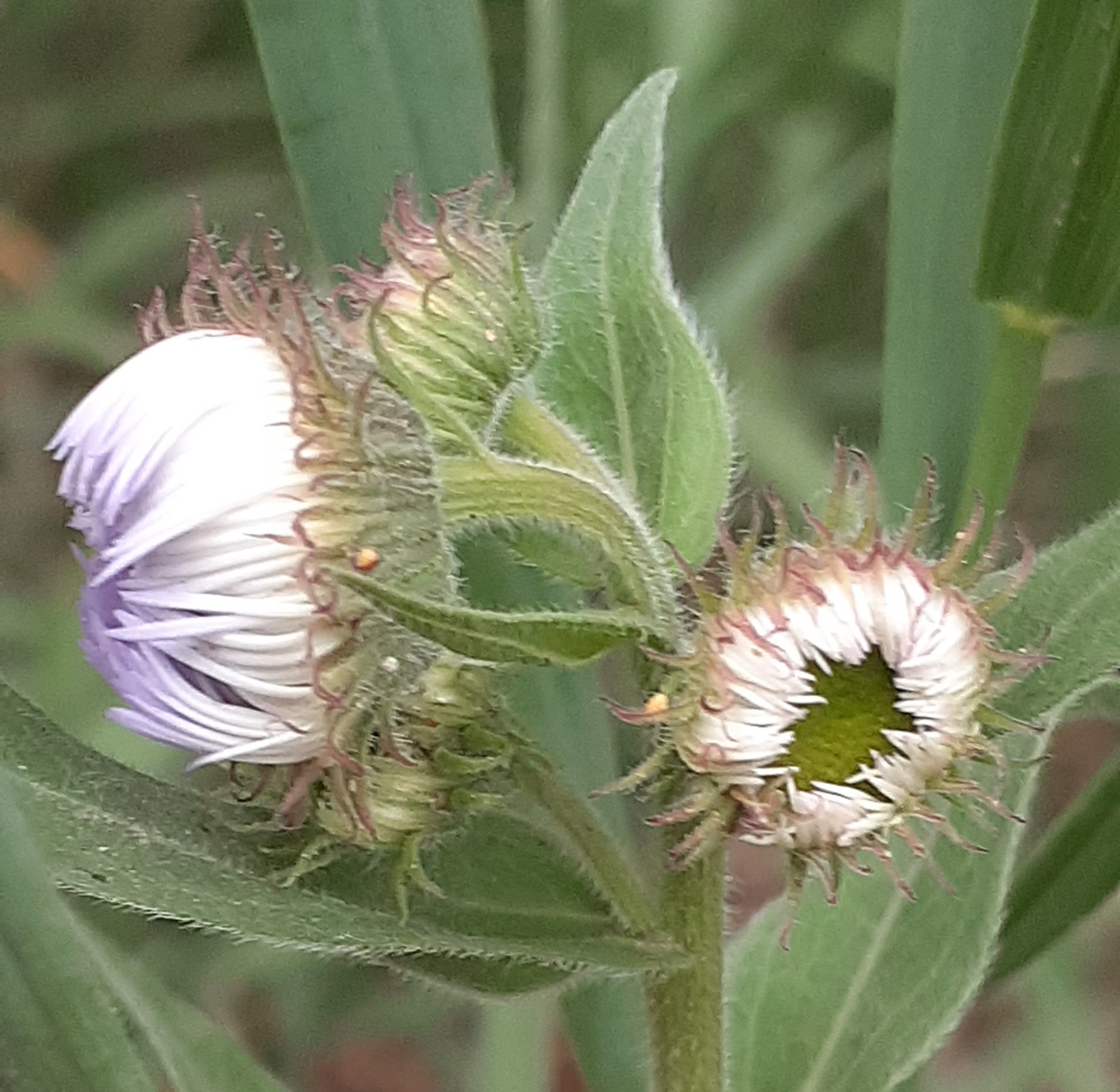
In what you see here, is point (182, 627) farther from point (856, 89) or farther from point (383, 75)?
point (856, 89)

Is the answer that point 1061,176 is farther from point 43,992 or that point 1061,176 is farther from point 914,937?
point 43,992

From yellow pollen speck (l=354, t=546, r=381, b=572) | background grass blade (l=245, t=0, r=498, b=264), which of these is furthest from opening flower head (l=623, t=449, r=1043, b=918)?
background grass blade (l=245, t=0, r=498, b=264)

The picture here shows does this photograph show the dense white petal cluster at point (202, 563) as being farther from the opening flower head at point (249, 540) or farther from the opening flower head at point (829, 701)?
the opening flower head at point (829, 701)

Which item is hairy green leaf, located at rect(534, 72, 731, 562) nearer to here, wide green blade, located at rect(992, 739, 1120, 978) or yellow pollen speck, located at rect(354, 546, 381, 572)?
yellow pollen speck, located at rect(354, 546, 381, 572)

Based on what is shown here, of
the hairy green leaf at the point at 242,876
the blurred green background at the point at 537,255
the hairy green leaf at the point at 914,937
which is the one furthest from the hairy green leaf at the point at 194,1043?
the blurred green background at the point at 537,255

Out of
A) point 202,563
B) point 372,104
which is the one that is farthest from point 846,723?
point 372,104

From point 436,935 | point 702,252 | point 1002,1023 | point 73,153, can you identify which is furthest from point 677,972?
point 73,153

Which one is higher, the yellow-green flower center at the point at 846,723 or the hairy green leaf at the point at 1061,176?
the hairy green leaf at the point at 1061,176
